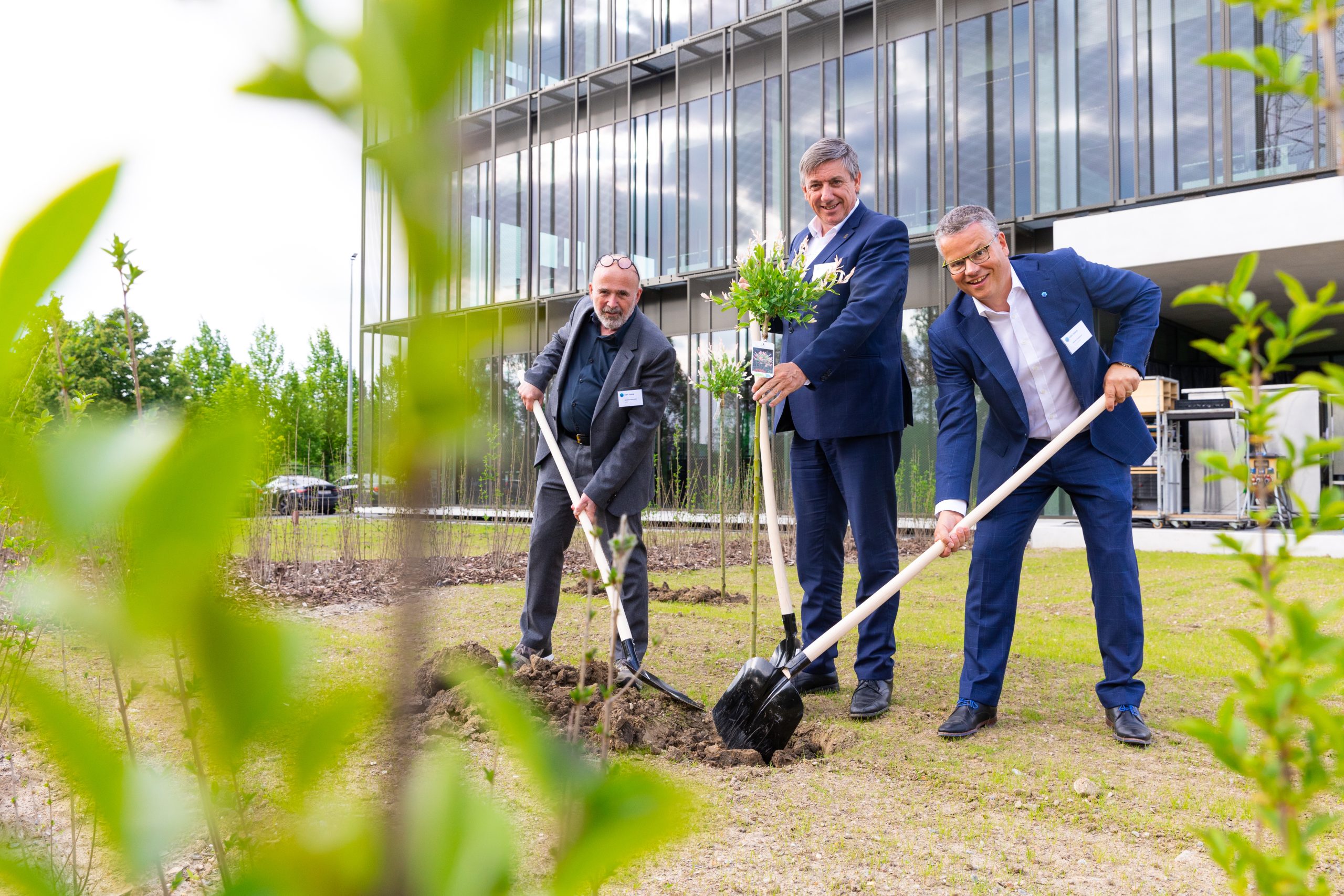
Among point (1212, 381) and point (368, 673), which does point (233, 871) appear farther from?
point (1212, 381)

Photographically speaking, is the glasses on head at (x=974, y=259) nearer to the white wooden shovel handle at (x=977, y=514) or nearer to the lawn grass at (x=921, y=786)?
the white wooden shovel handle at (x=977, y=514)

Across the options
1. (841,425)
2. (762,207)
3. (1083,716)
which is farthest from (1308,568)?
(762,207)

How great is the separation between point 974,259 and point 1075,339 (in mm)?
445

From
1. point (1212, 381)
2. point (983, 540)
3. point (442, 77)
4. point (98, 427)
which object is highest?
point (1212, 381)

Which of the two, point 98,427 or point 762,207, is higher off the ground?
point 762,207

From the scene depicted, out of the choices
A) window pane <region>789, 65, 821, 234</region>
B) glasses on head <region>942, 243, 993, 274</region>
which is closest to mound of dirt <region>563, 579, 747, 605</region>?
glasses on head <region>942, 243, 993, 274</region>

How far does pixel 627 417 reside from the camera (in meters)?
4.00

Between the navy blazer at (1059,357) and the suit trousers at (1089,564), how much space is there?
9 cm

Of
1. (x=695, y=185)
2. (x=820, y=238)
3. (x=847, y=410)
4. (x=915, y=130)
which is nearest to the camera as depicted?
(x=847, y=410)

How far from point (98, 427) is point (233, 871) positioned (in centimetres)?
14

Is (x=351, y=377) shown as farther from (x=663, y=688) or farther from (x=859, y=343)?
(x=859, y=343)

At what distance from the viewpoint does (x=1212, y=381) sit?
14.5 metres

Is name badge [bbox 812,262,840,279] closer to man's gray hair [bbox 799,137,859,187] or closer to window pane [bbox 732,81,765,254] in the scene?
man's gray hair [bbox 799,137,859,187]

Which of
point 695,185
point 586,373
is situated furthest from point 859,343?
point 695,185
